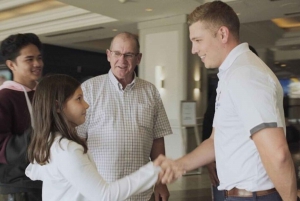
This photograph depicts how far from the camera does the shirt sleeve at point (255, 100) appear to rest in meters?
1.45

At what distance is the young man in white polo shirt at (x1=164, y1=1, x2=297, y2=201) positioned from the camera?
4.76 ft

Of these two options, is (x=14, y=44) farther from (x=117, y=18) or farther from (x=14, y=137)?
(x=117, y=18)

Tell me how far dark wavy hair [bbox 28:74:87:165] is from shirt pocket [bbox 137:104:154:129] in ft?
2.96

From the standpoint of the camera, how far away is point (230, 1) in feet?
24.1

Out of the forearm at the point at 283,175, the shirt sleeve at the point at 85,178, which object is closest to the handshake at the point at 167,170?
the shirt sleeve at the point at 85,178

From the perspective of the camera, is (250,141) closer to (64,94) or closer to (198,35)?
(198,35)

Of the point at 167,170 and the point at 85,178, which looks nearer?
the point at 85,178

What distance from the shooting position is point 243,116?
1.50 meters

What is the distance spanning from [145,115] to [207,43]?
918mm

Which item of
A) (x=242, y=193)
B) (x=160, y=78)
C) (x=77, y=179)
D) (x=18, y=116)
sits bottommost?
(x=242, y=193)

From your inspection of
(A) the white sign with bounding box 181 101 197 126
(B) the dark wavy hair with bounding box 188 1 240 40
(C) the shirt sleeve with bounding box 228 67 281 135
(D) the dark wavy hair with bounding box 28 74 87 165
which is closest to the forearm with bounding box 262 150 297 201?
(C) the shirt sleeve with bounding box 228 67 281 135

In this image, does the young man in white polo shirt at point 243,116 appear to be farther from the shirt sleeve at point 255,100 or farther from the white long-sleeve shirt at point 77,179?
the white long-sleeve shirt at point 77,179

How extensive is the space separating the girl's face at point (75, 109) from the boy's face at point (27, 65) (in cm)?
74

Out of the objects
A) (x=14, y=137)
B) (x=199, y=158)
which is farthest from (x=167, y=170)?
(x=14, y=137)
